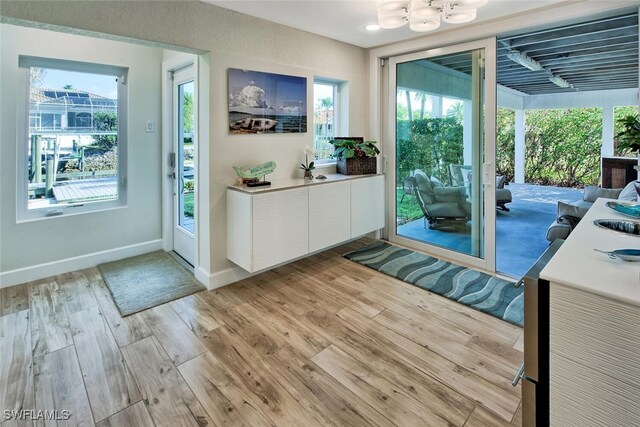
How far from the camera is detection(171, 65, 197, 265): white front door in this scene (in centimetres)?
365

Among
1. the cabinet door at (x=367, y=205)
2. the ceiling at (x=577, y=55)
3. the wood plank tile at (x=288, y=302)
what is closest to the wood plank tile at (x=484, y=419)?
the wood plank tile at (x=288, y=302)

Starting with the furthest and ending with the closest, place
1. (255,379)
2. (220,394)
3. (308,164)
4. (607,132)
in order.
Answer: (607,132) → (308,164) → (255,379) → (220,394)

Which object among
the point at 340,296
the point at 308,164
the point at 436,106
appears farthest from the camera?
the point at 436,106

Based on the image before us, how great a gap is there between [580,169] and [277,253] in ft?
34.8

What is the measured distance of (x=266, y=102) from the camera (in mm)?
3268

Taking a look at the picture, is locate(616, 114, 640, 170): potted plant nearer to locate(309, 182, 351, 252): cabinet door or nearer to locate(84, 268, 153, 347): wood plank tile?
locate(309, 182, 351, 252): cabinet door

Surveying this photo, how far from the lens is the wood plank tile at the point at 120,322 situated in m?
2.34

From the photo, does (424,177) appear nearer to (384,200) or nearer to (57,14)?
(384,200)

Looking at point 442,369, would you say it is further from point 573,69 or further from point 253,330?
point 573,69

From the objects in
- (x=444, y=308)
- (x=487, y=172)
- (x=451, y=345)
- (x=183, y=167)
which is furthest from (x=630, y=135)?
(x=183, y=167)

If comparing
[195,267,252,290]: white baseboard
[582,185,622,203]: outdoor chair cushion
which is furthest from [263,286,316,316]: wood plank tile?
[582,185,622,203]: outdoor chair cushion

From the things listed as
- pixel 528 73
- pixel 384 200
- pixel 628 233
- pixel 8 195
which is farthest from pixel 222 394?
pixel 528 73

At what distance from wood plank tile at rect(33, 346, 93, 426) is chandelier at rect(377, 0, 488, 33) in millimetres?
3035

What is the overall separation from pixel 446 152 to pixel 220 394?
325 centimetres
